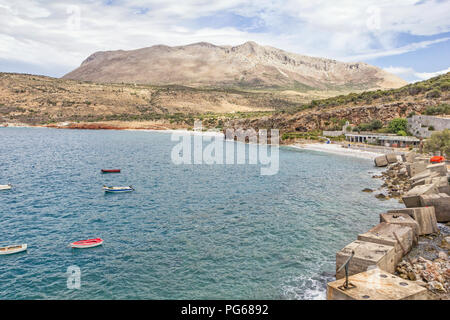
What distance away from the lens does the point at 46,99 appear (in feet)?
528

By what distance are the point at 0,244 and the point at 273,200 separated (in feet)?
71.8

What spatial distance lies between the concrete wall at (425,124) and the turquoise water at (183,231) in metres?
25.2

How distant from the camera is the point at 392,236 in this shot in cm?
1730

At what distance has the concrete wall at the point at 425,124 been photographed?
5938 centimetres

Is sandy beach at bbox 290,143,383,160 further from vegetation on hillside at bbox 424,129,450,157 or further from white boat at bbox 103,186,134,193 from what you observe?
white boat at bbox 103,186,134,193

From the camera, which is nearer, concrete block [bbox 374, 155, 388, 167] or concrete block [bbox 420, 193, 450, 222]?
concrete block [bbox 420, 193, 450, 222]

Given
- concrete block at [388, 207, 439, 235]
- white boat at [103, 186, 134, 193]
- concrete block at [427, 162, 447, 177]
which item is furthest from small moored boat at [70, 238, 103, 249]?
concrete block at [427, 162, 447, 177]

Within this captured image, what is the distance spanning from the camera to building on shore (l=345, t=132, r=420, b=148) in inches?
2469

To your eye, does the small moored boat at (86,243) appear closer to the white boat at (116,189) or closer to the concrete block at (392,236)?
the white boat at (116,189)

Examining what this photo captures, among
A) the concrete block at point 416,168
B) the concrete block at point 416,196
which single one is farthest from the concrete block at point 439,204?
the concrete block at point 416,168

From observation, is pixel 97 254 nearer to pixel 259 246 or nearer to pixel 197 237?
pixel 197 237

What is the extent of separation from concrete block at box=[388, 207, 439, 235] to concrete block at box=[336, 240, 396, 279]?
6006 mm

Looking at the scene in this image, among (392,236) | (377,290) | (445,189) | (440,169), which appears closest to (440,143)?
(440,169)

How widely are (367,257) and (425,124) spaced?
62221 millimetres
